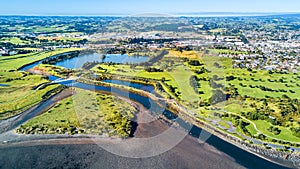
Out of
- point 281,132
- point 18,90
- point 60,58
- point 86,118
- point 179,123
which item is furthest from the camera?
point 60,58

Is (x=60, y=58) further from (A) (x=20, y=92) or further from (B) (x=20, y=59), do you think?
(A) (x=20, y=92)

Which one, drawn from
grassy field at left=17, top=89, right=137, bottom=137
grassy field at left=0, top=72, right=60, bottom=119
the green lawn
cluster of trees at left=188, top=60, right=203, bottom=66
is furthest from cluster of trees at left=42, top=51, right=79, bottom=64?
the green lawn

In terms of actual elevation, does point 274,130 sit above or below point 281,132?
above

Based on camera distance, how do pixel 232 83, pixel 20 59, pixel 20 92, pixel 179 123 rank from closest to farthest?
1. pixel 179 123
2. pixel 20 92
3. pixel 232 83
4. pixel 20 59

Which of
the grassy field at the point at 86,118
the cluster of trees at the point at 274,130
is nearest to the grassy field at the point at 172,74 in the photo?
the grassy field at the point at 86,118

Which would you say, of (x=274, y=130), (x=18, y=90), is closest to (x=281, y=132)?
(x=274, y=130)

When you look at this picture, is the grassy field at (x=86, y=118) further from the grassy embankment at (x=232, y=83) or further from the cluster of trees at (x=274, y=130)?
the cluster of trees at (x=274, y=130)

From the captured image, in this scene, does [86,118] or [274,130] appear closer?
[274,130]

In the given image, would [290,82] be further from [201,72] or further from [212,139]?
[212,139]

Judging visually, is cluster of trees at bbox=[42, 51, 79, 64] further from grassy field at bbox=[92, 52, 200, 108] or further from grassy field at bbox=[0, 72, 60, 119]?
grassy field at bbox=[92, 52, 200, 108]
